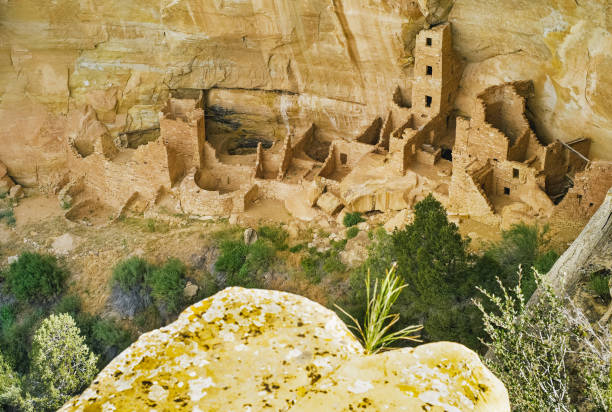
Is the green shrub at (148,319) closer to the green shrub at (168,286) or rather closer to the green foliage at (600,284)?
the green shrub at (168,286)

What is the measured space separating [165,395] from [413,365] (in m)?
1.36

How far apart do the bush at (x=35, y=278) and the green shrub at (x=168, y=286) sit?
277 cm

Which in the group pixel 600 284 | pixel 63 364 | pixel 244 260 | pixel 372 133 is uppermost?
pixel 600 284

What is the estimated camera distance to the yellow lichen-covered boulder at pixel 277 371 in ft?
12.1

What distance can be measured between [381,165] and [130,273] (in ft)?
23.7

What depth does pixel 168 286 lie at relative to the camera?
59.9 feet

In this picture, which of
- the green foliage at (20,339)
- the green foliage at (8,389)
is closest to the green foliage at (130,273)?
the green foliage at (20,339)

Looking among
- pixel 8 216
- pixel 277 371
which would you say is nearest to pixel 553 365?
pixel 277 371

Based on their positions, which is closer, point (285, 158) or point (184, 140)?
point (285, 158)

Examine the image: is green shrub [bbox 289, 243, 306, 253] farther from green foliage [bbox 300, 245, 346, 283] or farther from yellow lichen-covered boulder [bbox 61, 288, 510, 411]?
yellow lichen-covered boulder [bbox 61, 288, 510, 411]

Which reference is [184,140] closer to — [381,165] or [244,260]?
[244,260]

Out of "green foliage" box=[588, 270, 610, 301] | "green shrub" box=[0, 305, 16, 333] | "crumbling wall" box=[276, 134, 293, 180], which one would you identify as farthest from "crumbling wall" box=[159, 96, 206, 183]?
"green foliage" box=[588, 270, 610, 301]

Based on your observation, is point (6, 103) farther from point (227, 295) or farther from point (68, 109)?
point (227, 295)

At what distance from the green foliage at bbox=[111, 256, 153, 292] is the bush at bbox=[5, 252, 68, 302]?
1.71 metres
